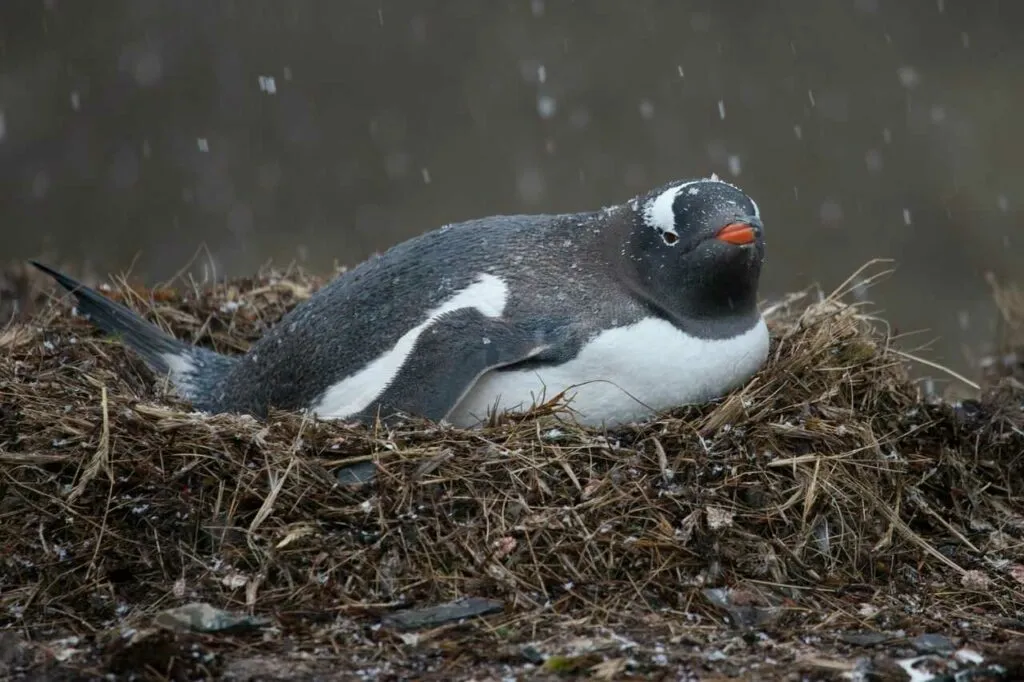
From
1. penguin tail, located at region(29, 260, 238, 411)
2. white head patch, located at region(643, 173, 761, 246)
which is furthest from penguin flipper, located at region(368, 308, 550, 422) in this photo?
penguin tail, located at region(29, 260, 238, 411)

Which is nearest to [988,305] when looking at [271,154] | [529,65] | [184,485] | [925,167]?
[925,167]

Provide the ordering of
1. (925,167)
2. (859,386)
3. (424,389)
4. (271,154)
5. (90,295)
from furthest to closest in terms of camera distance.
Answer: (271,154) < (925,167) < (90,295) < (859,386) < (424,389)

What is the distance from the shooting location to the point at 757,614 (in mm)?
3525

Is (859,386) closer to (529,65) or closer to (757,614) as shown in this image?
(757,614)

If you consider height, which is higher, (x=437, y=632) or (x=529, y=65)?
(x=529, y=65)

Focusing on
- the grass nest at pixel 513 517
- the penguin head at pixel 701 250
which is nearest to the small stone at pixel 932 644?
the grass nest at pixel 513 517

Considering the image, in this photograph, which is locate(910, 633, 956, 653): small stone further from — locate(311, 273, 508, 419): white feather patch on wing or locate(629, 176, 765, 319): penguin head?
locate(311, 273, 508, 419): white feather patch on wing

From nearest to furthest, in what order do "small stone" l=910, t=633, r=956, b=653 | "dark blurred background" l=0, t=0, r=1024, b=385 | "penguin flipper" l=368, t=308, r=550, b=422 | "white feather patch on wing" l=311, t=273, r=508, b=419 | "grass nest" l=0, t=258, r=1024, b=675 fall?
"small stone" l=910, t=633, r=956, b=653
"grass nest" l=0, t=258, r=1024, b=675
"penguin flipper" l=368, t=308, r=550, b=422
"white feather patch on wing" l=311, t=273, r=508, b=419
"dark blurred background" l=0, t=0, r=1024, b=385

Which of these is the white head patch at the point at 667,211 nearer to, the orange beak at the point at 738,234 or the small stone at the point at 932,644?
the orange beak at the point at 738,234

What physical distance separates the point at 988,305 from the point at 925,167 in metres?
1.50

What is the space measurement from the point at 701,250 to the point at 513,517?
1.07m

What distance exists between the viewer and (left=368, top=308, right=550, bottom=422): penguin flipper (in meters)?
4.19

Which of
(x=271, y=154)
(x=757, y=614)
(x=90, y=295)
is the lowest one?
(x=757, y=614)

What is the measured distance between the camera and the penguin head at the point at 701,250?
426 centimetres
